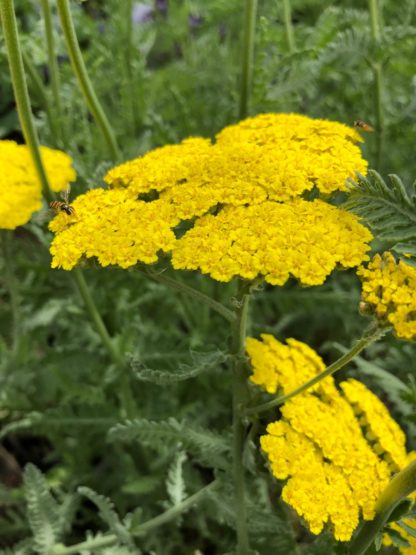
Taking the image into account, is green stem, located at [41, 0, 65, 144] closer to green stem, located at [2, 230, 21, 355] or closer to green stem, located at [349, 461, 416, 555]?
green stem, located at [2, 230, 21, 355]

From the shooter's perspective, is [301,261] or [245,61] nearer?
[301,261]

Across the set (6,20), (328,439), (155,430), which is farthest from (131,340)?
(6,20)

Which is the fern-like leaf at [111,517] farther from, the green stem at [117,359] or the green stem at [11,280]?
the green stem at [11,280]

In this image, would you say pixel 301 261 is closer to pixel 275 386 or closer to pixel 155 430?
pixel 275 386

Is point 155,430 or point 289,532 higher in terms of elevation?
point 155,430

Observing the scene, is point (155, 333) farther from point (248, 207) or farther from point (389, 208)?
point (389, 208)
